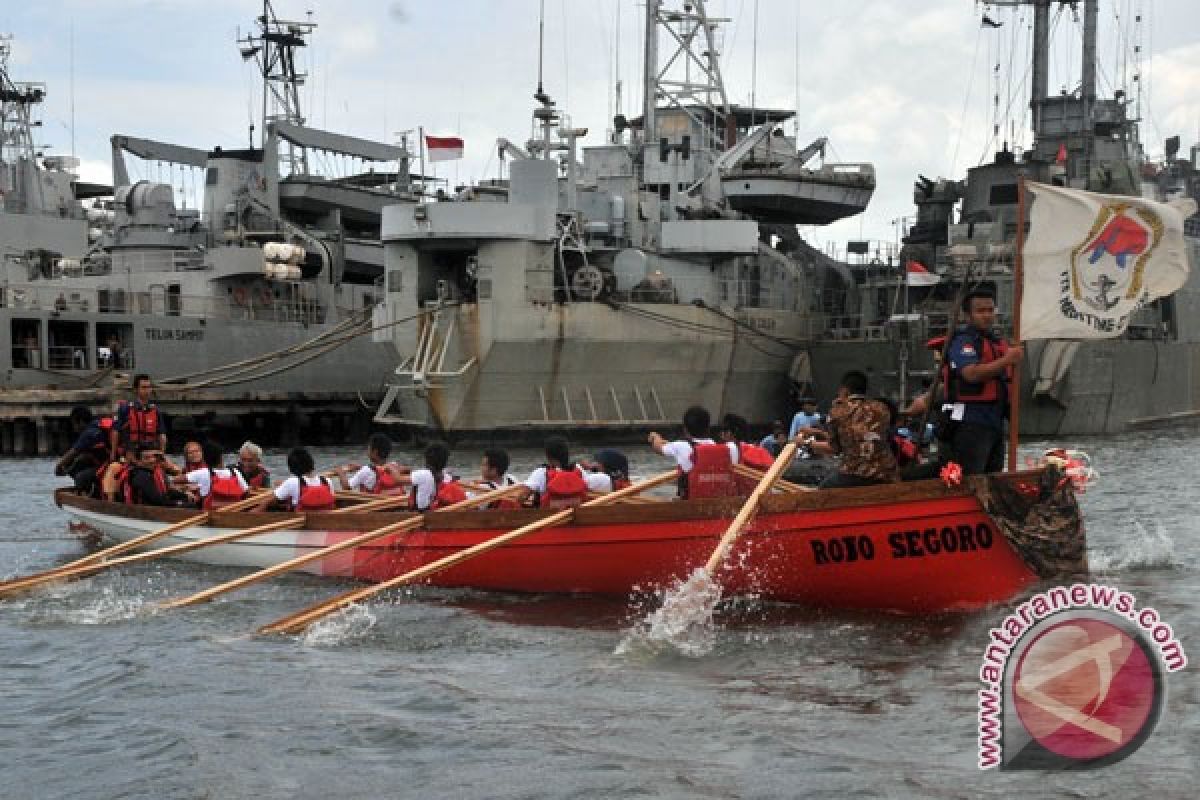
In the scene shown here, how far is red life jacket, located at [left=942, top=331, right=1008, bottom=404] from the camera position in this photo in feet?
43.2

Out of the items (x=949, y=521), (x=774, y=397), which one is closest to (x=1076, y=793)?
(x=949, y=521)

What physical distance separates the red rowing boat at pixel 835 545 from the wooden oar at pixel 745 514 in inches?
5.5

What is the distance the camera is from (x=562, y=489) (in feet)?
52.4

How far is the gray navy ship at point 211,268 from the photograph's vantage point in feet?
136

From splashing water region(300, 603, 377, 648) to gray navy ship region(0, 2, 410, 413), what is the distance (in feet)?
74.6

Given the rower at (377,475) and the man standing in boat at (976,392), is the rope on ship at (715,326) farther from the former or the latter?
the man standing in boat at (976,392)

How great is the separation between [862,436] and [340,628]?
517 centimetres

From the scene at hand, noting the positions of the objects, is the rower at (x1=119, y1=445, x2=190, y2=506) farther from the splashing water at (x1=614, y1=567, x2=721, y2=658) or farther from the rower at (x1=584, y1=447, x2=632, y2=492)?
the splashing water at (x1=614, y1=567, x2=721, y2=658)

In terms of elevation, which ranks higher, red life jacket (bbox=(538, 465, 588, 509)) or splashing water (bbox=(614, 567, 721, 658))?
red life jacket (bbox=(538, 465, 588, 509))

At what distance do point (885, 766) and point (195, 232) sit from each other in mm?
45806

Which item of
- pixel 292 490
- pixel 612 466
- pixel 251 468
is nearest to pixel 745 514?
pixel 612 466

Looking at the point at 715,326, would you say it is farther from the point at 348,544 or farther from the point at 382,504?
the point at 348,544

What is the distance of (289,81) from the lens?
56.6 meters

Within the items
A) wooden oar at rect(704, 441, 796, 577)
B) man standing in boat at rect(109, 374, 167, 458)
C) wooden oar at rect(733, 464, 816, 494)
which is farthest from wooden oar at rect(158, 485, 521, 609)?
man standing in boat at rect(109, 374, 167, 458)
